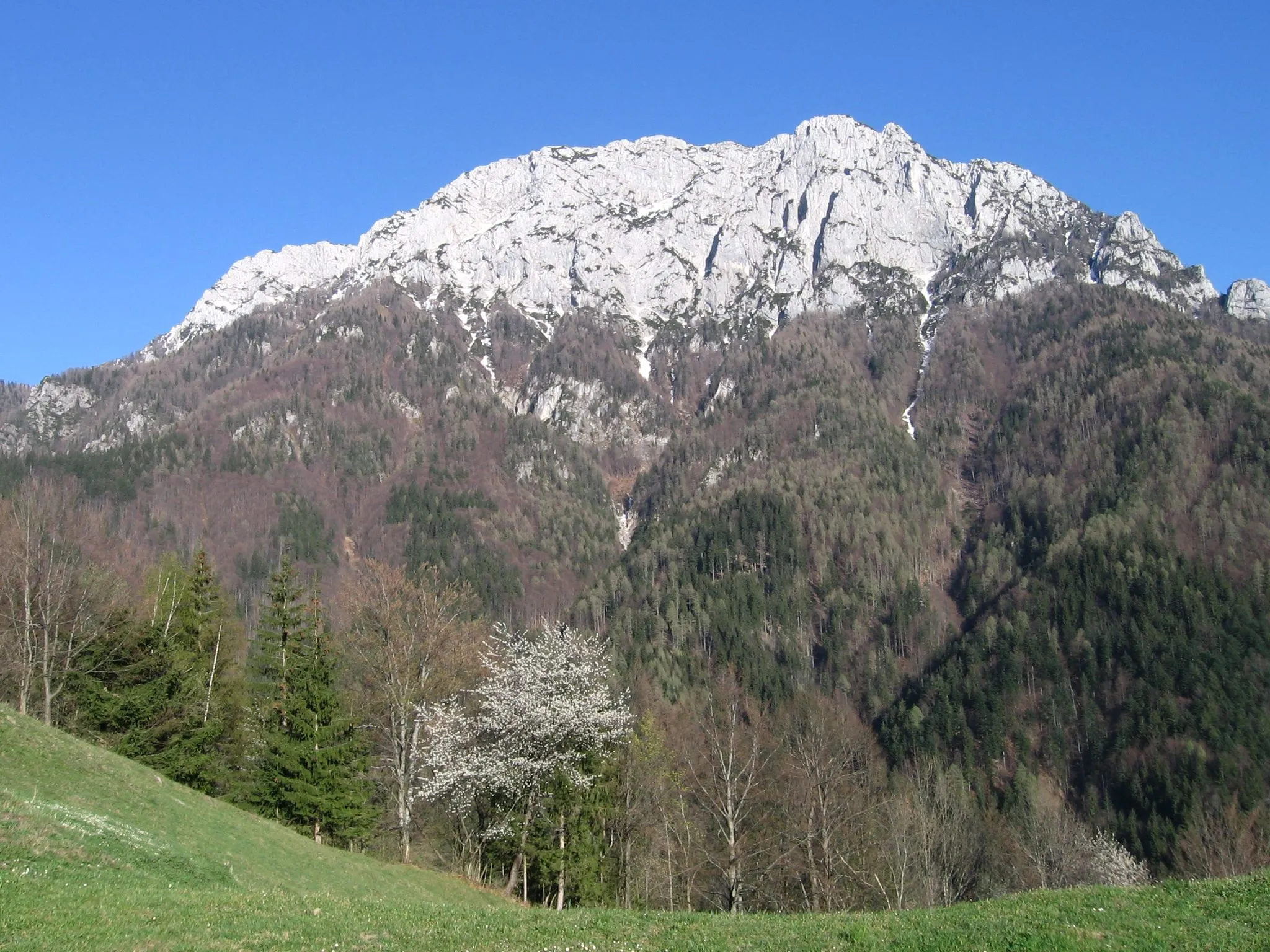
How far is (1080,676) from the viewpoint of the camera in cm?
14975

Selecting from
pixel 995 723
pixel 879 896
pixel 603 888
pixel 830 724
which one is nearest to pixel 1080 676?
pixel 995 723

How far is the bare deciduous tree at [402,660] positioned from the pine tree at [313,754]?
1941mm

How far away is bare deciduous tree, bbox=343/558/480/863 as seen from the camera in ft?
142

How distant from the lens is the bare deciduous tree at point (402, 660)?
43156 millimetres

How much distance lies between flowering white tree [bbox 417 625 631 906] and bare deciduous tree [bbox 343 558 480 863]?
9.72 ft

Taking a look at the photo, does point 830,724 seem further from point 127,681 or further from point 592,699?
point 127,681

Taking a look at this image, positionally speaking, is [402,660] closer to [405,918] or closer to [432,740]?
[432,740]

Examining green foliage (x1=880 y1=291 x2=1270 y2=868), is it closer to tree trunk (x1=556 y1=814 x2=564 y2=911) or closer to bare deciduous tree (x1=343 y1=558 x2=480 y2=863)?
bare deciduous tree (x1=343 y1=558 x2=480 y2=863)

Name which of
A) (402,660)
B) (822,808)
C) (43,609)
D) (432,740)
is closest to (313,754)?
(432,740)

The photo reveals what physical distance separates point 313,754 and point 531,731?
37.2 feet

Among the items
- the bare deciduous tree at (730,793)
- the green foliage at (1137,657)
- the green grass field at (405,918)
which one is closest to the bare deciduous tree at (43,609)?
the green grass field at (405,918)

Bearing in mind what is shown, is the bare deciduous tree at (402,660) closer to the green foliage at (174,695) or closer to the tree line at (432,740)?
the tree line at (432,740)

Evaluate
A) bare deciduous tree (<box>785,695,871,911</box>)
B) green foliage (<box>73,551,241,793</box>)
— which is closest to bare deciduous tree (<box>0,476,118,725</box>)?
green foliage (<box>73,551,241,793</box>)

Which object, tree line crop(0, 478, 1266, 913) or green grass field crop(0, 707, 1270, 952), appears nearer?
green grass field crop(0, 707, 1270, 952)
